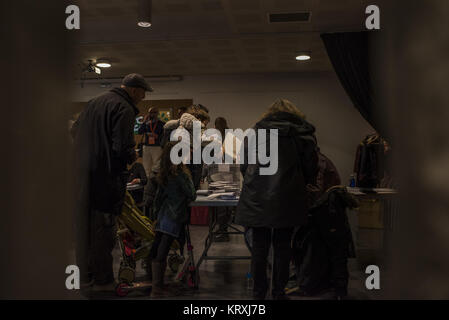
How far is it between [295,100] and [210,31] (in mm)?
3239

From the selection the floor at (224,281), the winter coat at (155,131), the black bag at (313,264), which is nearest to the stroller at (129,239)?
the floor at (224,281)

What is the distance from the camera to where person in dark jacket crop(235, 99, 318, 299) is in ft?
8.39

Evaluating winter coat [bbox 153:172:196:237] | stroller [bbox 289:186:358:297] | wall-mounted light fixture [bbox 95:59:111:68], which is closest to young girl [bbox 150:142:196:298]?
winter coat [bbox 153:172:196:237]

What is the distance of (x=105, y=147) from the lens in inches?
112

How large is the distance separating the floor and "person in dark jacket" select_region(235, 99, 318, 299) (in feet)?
1.71

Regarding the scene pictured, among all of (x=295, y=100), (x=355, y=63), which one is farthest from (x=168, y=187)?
(x=295, y=100)

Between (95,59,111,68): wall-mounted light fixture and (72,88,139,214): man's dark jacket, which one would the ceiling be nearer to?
(95,59,111,68): wall-mounted light fixture

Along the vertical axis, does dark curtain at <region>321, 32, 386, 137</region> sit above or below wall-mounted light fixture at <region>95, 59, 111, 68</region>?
below

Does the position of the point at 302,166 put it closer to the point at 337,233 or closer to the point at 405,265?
the point at 337,233

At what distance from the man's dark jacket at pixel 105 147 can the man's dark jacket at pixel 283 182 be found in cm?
95

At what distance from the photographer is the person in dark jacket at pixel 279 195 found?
2.56 metres

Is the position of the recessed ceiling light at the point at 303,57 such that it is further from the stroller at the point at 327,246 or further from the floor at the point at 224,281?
the stroller at the point at 327,246

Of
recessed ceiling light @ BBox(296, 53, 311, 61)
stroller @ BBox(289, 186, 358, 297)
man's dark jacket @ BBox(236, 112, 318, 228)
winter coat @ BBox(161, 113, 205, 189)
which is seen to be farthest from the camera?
recessed ceiling light @ BBox(296, 53, 311, 61)

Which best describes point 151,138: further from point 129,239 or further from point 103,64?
point 129,239
